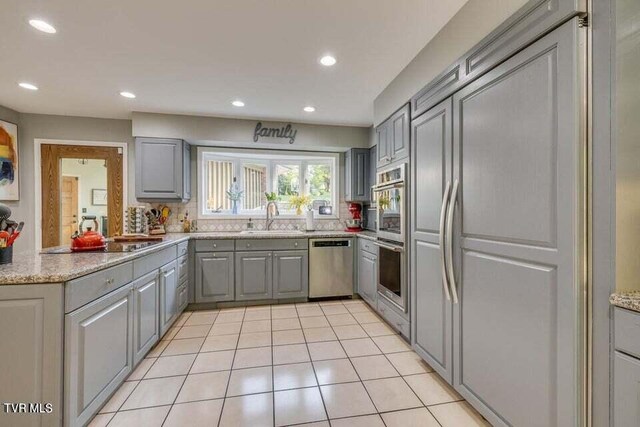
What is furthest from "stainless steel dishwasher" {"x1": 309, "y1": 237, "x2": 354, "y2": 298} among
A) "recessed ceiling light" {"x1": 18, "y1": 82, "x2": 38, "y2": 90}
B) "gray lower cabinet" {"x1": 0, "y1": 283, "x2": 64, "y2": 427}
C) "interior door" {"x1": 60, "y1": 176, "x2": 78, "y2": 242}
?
"recessed ceiling light" {"x1": 18, "y1": 82, "x2": 38, "y2": 90}

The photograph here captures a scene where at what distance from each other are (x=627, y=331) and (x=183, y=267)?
3.47 metres

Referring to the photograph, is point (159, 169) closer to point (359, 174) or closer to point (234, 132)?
point (234, 132)

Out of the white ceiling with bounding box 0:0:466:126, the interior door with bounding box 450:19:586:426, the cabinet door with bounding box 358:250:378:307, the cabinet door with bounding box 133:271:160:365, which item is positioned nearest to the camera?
the interior door with bounding box 450:19:586:426

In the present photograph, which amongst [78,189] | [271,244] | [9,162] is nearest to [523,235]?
[271,244]

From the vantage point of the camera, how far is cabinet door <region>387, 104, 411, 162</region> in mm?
2449

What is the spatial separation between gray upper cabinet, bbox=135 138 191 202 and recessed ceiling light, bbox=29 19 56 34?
1.72m

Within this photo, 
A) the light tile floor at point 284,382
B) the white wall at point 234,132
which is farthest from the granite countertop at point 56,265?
the white wall at point 234,132

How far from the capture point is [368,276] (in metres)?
3.52

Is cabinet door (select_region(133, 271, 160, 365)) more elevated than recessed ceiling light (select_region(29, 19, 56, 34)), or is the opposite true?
recessed ceiling light (select_region(29, 19, 56, 34))

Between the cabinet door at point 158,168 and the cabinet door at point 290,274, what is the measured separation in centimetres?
157

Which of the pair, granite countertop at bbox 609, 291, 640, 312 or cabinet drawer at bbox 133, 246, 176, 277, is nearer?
granite countertop at bbox 609, 291, 640, 312

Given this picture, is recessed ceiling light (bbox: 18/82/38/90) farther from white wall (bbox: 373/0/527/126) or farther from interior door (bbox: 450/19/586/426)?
interior door (bbox: 450/19/586/426)

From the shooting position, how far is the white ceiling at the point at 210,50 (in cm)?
182

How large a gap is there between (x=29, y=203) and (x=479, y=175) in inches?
201
